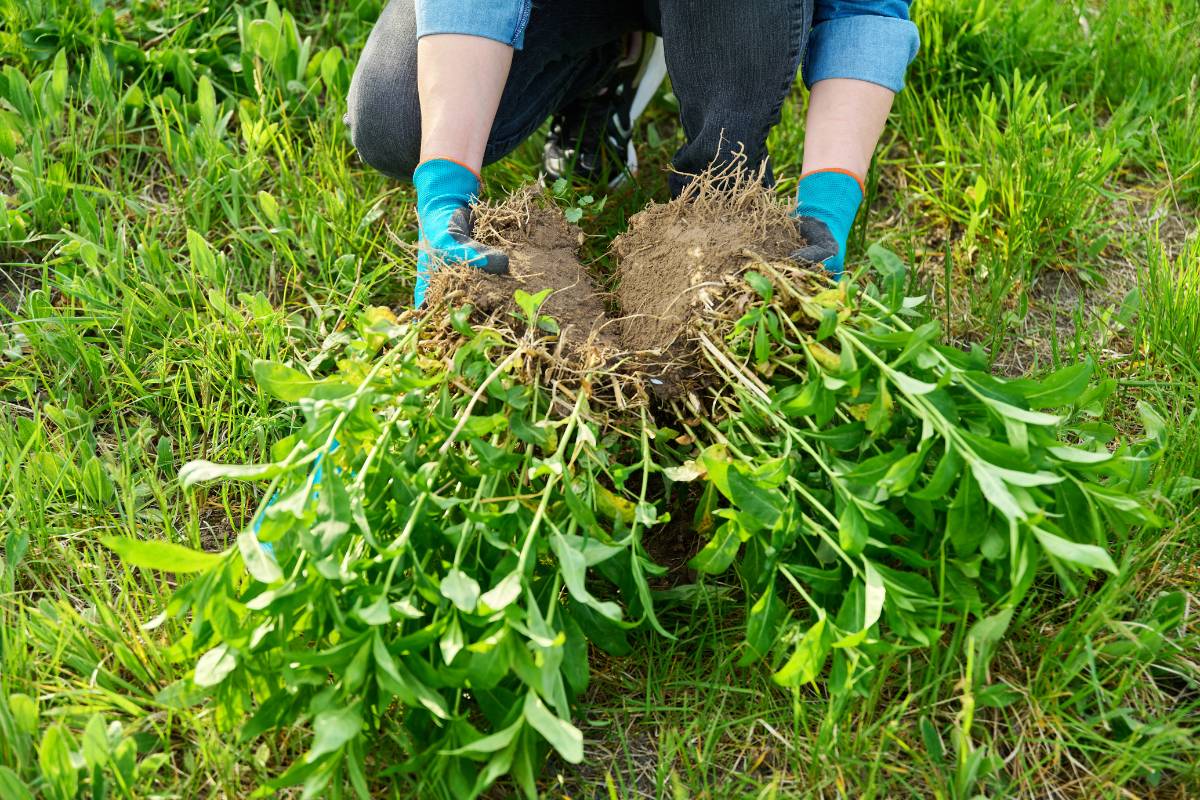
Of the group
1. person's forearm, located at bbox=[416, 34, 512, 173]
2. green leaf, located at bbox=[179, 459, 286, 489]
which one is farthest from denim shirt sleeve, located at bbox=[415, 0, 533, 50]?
green leaf, located at bbox=[179, 459, 286, 489]

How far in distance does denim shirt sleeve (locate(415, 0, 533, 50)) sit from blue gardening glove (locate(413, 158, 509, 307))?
0.21m

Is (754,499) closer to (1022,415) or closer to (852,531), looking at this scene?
(852,531)

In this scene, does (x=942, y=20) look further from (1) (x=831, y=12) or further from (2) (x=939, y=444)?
(2) (x=939, y=444)

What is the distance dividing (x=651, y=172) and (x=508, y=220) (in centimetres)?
75

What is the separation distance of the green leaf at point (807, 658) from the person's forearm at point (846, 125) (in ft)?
2.86

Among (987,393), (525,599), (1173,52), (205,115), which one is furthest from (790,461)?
(1173,52)

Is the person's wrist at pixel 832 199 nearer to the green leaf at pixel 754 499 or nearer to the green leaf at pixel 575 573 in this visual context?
the green leaf at pixel 754 499

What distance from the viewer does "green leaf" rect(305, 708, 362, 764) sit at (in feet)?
3.58

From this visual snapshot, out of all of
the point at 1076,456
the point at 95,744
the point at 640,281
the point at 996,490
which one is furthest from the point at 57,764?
the point at 1076,456

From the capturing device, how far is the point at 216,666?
1184 millimetres

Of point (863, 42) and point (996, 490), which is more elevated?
point (863, 42)

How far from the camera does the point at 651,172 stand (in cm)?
235

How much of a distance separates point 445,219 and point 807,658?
89cm

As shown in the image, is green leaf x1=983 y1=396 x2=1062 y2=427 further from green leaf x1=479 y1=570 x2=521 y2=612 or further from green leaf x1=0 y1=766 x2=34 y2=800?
green leaf x1=0 y1=766 x2=34 y2=800
